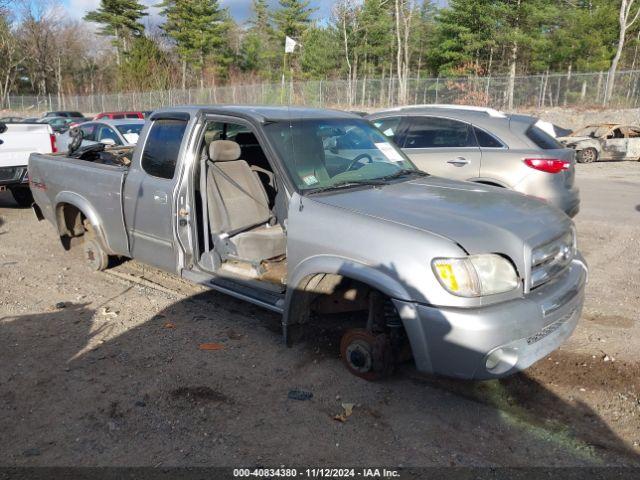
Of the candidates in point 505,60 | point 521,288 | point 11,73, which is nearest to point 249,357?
point 521,288

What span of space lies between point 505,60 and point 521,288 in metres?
41.5

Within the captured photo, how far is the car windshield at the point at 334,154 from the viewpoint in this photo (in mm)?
4008

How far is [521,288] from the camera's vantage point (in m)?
3.19

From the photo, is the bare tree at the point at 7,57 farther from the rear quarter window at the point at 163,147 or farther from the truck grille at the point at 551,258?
the truck grille at the point at 551,258

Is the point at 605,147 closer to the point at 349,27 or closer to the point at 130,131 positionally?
the point at 130,131

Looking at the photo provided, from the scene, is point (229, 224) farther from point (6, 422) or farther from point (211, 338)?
point (6, 422)

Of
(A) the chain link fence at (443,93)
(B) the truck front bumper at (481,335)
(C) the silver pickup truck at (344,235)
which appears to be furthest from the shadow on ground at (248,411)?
(A) the chain link fence at (443,93)

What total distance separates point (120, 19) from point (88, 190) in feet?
212

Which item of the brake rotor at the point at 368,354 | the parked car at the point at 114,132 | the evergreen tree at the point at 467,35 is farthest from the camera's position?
the evergreen tree at the point at 467,35

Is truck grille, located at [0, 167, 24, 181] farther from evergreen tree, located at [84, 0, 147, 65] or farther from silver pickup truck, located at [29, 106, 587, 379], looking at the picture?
evergreen tree, located at [84, 0, 147, 65]

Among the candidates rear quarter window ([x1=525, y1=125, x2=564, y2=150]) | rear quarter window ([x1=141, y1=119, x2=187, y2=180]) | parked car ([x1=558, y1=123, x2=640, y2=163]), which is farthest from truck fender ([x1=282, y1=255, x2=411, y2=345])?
parked car ([x1=558, y1=123, x2=640, y2=163])

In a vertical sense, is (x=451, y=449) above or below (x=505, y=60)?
below

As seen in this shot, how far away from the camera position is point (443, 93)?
3306 cm

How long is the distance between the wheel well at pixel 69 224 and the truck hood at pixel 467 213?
153 inches
